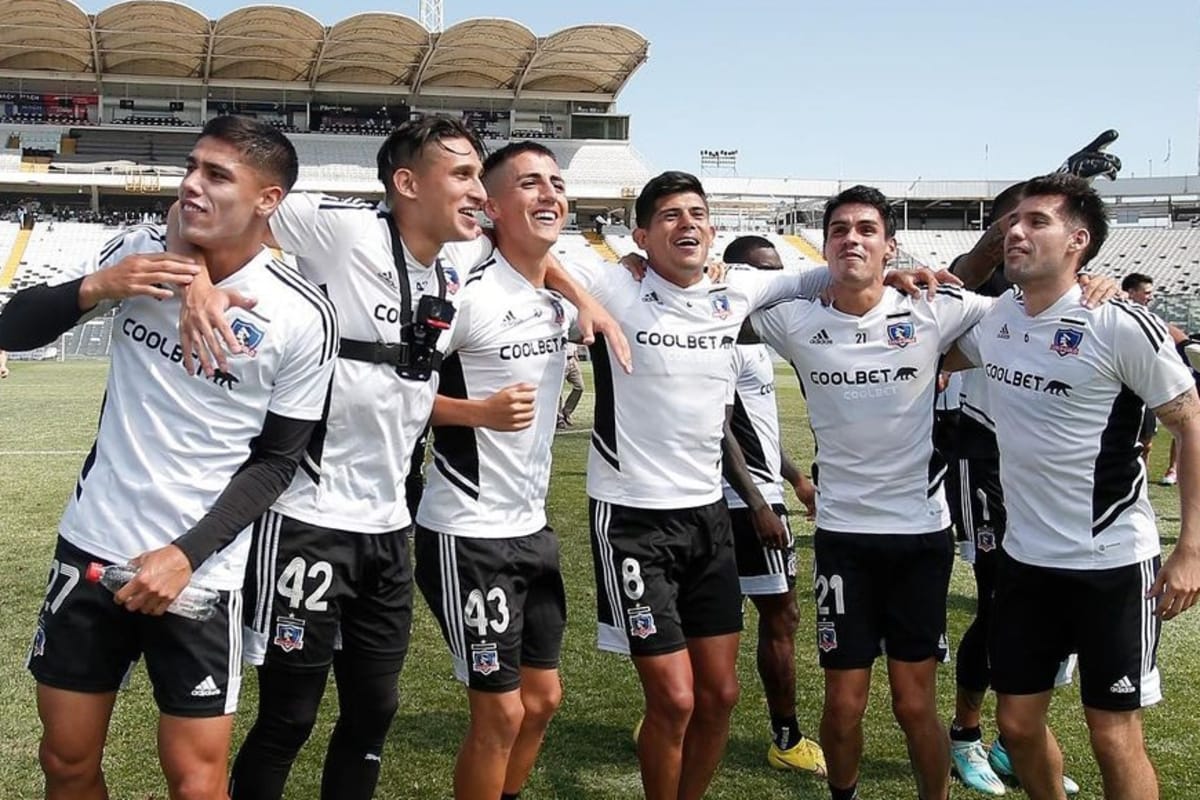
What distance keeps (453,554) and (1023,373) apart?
85.4 inches

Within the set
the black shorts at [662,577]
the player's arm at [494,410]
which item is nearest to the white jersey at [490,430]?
the player's arm at [494,410]

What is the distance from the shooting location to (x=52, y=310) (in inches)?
120

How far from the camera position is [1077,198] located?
4020 millimetres

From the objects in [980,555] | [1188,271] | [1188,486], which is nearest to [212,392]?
[1188,486]

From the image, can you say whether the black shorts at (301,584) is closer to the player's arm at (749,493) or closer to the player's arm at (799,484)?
the player's arm at (749,493)

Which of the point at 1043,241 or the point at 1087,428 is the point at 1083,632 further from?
the point at 1043,241

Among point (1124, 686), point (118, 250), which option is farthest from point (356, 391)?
point (1124, 686)

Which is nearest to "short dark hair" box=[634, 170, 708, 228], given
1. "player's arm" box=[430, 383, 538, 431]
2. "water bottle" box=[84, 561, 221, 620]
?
"player's arm" box=[430, 383, 538, 431]

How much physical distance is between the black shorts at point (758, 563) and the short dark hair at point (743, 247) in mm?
1663

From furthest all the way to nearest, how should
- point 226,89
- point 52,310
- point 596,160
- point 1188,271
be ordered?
1. point 596,160
2. point 226,89
3. point 1188,271
4. point 52,310

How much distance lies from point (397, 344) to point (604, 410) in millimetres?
1046

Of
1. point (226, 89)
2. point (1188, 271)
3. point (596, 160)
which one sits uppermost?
point (226, 89)

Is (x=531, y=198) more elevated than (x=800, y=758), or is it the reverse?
(x=531, y=198)

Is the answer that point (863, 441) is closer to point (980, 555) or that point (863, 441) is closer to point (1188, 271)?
point (980, 555)
